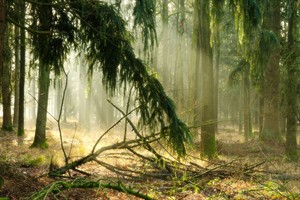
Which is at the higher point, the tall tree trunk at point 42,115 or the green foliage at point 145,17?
the green foliage at point 145,17

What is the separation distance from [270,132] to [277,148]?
1.62 metres

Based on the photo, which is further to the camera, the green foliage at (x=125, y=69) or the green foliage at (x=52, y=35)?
the green foliage at (x=52, y=35)

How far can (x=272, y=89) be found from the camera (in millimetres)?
14289

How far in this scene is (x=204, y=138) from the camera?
10.2m

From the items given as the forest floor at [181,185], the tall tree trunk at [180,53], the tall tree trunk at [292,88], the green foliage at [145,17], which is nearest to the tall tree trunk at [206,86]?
the tall tree trunk at [292,88]

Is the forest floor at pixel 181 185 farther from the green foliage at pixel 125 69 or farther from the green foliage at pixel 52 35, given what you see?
the green foliage at pixel 52 35

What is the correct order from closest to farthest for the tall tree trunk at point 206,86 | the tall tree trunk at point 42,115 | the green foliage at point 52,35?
the green foliage at point 52,35 < the tall tree trunk at point 206,86 < the tall tree trunk at point 42,115

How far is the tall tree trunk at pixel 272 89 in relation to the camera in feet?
46.6

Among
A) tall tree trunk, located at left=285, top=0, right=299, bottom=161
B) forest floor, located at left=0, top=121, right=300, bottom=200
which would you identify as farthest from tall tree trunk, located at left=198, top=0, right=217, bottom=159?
forest floor, located at left=0, top=121, right=300, bottom=200

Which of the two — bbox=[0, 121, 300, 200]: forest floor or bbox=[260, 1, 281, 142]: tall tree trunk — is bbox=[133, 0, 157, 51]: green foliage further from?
bbox=[260, 1, 281, 142]: tall tree trunk

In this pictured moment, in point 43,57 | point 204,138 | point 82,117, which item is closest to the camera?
point 43,57

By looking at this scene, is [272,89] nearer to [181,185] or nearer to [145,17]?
[181,185]

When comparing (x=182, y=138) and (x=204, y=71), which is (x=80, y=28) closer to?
(x=182, y=138)

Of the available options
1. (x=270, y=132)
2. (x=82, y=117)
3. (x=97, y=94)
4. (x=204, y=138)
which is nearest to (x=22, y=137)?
(x=204, y=138)
